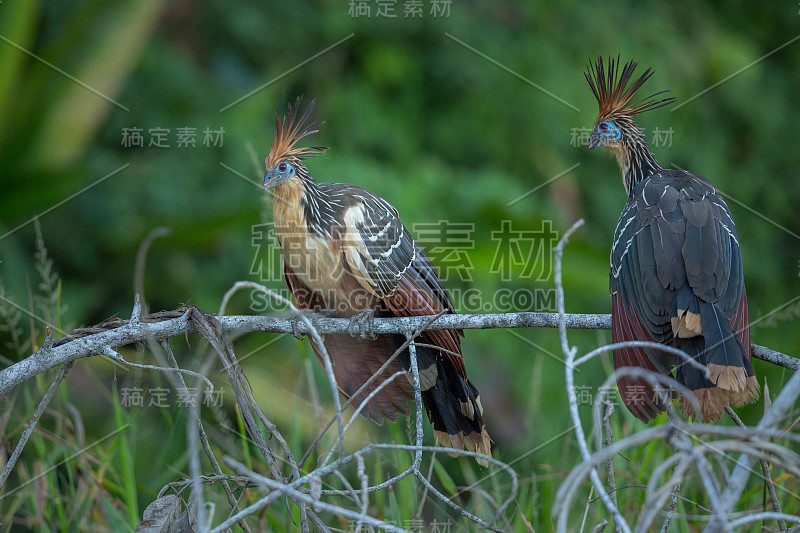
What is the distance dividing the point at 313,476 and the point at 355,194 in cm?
131

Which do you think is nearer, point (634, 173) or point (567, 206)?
point (634, 173)

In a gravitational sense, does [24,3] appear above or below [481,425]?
above

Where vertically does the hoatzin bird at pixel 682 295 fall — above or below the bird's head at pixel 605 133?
below

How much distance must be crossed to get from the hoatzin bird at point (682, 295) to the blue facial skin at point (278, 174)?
1069 millimetres

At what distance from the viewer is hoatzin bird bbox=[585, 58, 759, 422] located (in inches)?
74.1

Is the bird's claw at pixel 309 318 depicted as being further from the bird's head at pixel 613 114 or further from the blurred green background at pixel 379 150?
the bird's head at pixel 613 114

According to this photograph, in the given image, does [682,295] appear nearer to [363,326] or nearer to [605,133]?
[605,133]

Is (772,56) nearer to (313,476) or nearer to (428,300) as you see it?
(428,300)

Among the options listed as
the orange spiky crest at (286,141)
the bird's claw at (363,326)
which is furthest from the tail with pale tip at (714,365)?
the orange spiky crest at (286,141)

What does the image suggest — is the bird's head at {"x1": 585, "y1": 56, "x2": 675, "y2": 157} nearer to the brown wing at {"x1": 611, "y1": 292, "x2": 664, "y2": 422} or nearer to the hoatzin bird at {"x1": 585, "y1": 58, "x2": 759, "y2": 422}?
the hoatzin bird at {"x1": 585, "y1": 58, "x2": 759, "y2": 422}

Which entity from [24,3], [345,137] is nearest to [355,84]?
[345,137]

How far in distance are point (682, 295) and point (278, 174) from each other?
4.16 ft

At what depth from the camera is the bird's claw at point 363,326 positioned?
215 centimetres

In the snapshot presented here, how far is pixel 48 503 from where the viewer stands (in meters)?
2.54
